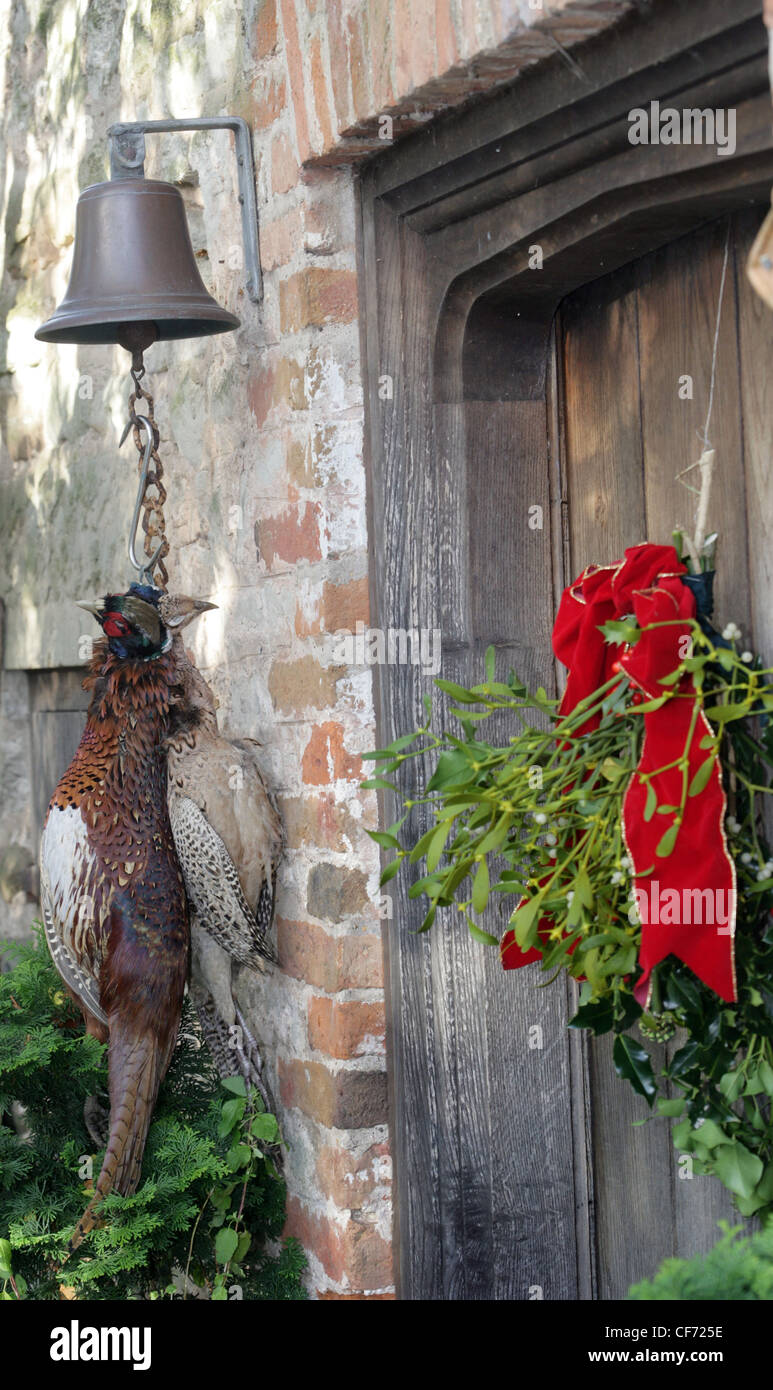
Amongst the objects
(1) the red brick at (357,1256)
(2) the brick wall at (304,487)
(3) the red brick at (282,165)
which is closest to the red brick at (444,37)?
(2) the brick wall at (304,487)

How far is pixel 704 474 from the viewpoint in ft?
5.30

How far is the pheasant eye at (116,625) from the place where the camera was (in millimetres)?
2320

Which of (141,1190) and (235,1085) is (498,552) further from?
(141,1190)

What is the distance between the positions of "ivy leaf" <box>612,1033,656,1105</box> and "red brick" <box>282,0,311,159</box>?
1.46 meters

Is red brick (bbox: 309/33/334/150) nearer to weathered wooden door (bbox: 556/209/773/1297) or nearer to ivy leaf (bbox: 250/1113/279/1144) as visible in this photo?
weathered wooden door (bbox: 556/209/773/1297)

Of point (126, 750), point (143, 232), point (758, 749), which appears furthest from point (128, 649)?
point (758, 749)

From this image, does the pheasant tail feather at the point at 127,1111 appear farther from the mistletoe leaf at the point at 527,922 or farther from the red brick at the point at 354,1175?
the mistletoe leaf at the point at 527,922

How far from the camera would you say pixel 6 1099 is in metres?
2.36

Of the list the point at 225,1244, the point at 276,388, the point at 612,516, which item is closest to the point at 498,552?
the point at 612,516

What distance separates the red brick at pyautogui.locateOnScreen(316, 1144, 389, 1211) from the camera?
2.22m

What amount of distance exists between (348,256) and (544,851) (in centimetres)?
109

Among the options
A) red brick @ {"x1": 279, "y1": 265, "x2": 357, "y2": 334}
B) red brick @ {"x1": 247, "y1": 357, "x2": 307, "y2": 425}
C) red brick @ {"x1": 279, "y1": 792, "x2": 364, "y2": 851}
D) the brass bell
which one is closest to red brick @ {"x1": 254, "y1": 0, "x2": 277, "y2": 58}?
Answer: the brass bell

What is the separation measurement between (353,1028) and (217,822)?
42cm

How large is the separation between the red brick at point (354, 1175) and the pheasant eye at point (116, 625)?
0.93 m
